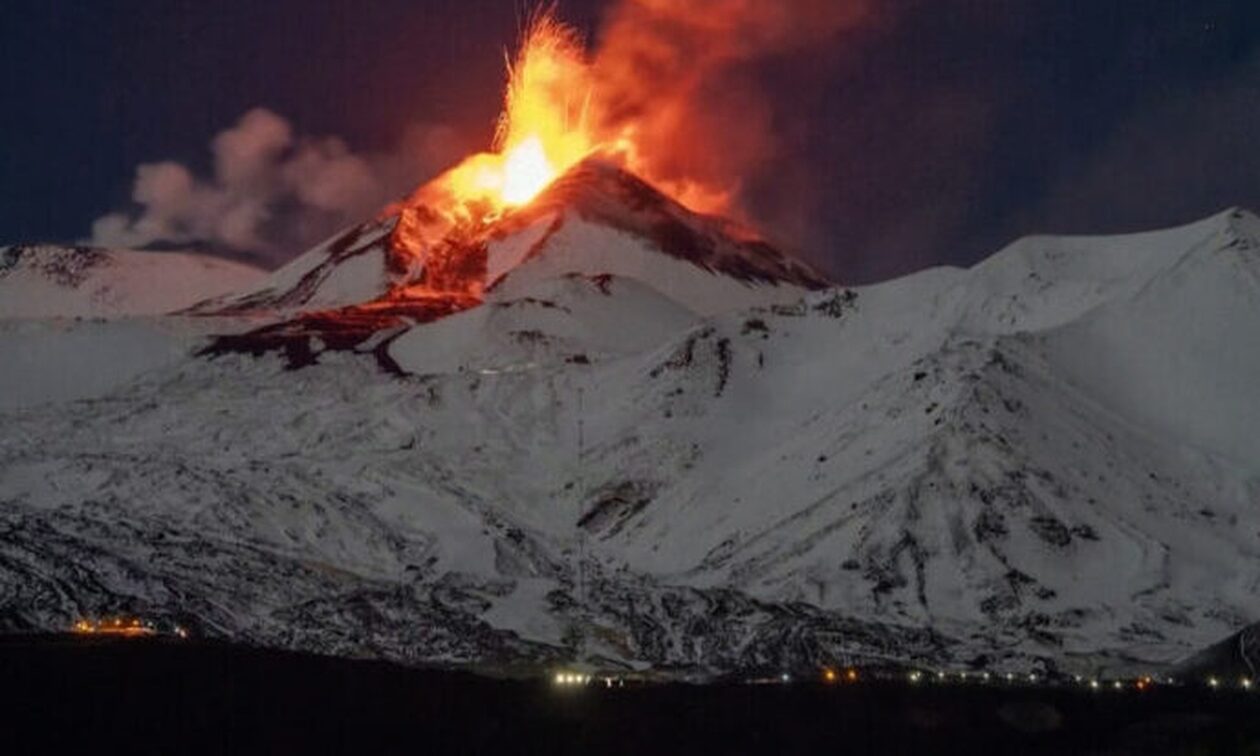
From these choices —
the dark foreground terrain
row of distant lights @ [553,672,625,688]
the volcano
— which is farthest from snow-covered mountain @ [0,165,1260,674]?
the dark foreground terrain

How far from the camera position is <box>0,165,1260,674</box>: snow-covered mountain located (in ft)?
219

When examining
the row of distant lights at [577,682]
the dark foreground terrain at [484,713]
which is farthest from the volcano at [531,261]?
the dark foreground terrain at [484,713]

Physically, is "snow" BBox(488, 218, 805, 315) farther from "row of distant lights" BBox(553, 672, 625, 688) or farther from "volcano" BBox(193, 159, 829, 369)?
"row of distant lights" BBox(553, 672, 625, 688)

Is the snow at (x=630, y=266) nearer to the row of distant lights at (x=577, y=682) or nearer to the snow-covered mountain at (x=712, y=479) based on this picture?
the snow-covered mountain at (x=712, y=479)

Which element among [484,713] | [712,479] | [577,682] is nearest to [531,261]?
[712,479]

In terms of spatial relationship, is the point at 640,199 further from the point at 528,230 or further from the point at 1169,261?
the point at 1169,261

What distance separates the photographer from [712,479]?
289 feet

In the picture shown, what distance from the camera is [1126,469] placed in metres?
78.8

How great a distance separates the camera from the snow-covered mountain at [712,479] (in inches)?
2628

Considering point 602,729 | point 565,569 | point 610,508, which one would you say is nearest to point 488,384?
point 610,508

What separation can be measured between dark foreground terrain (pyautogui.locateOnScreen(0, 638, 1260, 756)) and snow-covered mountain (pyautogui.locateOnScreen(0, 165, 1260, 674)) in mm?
30495

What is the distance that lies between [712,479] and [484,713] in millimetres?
59698

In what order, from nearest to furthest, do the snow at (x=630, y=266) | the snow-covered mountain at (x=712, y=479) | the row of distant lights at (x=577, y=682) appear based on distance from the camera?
the row of distant lights at (x=577, y=682) → the snow-covered mountain at (x=712, y=479) → the snow at (x=630, y=266)

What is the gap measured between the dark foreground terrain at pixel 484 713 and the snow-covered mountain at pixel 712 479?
30495 mm
